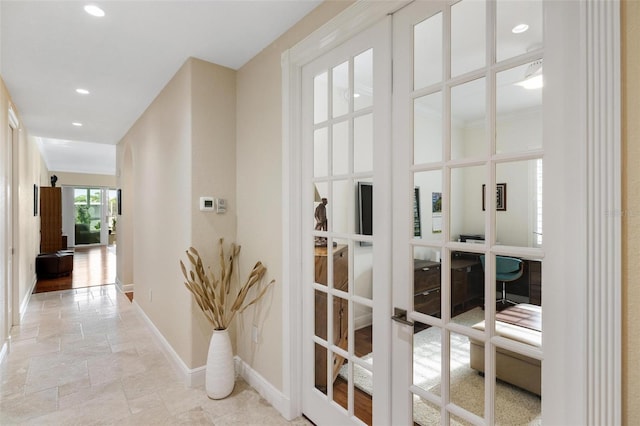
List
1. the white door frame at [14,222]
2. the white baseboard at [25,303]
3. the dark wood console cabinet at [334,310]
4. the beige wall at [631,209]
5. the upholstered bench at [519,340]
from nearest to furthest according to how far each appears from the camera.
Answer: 1. the beige wall at [631,209]
2. the upholstered bench at [519,340]
3. the dark wood console cabinet at [334,310]
4. the white door frame at [14,222]
5. the white baseboard at [25,303]

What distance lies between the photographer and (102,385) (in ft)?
8.35

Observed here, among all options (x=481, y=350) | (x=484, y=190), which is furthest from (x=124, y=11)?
(x=481, y=350)

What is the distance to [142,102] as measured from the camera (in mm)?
3586

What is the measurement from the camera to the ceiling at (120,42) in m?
1.96

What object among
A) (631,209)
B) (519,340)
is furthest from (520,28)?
(519,340)

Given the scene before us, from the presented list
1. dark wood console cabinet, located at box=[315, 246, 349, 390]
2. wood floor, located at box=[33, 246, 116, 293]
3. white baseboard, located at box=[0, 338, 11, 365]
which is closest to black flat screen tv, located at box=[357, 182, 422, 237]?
dark wood console cabinet, located at box=[315, 246, 349, 390]

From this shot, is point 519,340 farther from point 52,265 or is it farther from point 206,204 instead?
point 52,265

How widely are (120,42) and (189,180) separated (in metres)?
1.06

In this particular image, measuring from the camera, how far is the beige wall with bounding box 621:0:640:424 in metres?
0.89

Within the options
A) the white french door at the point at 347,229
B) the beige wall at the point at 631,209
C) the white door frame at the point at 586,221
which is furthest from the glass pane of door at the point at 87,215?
the beige wall at the point at 631,209

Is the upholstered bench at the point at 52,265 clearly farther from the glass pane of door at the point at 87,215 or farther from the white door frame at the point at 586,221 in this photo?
the white door frame at the point at 586,221

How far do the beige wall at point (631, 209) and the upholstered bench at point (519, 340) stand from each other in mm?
231

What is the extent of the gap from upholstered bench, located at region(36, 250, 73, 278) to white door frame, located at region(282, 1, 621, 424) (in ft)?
26.6

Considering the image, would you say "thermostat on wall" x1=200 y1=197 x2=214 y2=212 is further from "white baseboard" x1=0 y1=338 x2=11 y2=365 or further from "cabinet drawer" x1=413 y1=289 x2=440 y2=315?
"white baseboard" x1=0 y1=338 x2=11 y2=365
